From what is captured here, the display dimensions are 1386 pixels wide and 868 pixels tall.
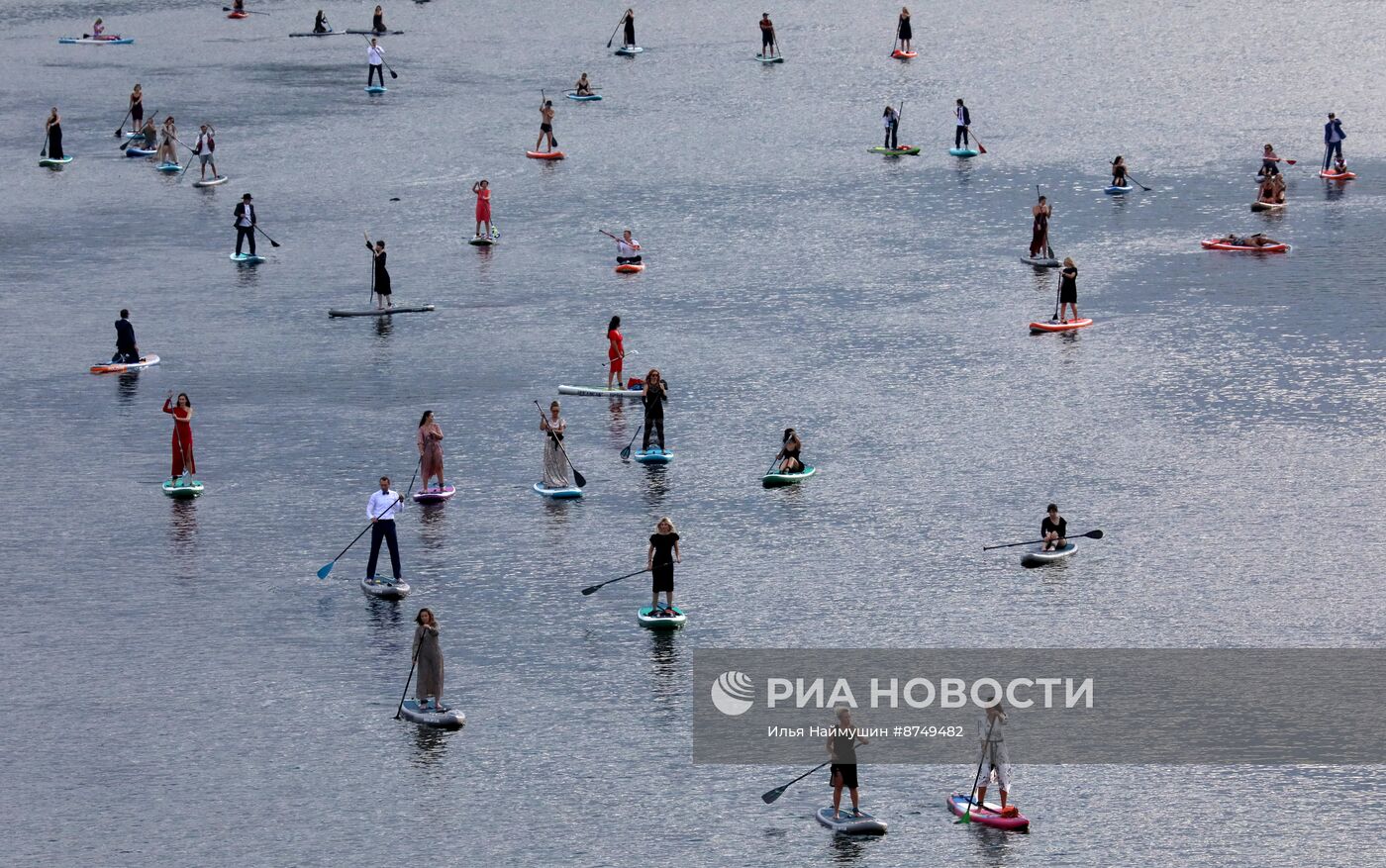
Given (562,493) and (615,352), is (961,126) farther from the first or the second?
(562,493)

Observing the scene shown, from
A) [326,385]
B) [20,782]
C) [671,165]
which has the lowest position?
[20,782]

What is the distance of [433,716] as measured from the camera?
3681cm

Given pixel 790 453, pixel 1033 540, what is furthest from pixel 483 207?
pixel 1033 540

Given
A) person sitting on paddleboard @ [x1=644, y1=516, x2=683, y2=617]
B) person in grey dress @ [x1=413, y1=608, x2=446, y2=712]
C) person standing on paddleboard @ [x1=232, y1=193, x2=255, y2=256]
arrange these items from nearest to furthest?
person in grey dress @ [x1=413, y1=608, x2=446, y2=712], person sitting on paddleboard @ [x1=644, y1=516, x2=683, y2=617], person standing on paddleboard @ [x1=232, y1=193, x2=255, y2=256]

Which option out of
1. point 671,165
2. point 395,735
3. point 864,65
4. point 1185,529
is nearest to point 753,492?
point 1185,529

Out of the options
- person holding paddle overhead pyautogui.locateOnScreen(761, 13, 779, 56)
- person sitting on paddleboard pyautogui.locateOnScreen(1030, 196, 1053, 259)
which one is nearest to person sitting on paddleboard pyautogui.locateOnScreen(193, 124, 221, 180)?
person sitting on paddleboard pyautogui.locateOnScreen(1030, 196, 1053, 259)

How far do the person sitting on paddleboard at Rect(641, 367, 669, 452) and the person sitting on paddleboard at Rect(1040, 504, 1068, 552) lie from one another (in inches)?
442

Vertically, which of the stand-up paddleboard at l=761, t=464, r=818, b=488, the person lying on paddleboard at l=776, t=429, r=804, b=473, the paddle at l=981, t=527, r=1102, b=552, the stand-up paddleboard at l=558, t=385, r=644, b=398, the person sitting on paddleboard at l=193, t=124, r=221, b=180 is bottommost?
the paddle at l=981, t=527, r=1102, b=552

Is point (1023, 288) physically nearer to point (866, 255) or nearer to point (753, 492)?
point (866, 255)

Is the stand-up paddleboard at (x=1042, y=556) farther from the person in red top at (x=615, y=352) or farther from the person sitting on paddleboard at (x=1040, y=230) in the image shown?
the person sitting on paddleboard at (x=1040, y=230)

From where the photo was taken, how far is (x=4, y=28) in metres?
131

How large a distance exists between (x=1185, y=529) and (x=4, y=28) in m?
106

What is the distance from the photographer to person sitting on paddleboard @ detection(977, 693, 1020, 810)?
1307 inches

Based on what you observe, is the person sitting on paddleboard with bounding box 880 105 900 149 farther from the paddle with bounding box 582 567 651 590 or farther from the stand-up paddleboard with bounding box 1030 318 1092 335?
the paddle with bounding box 582 567 651 590
